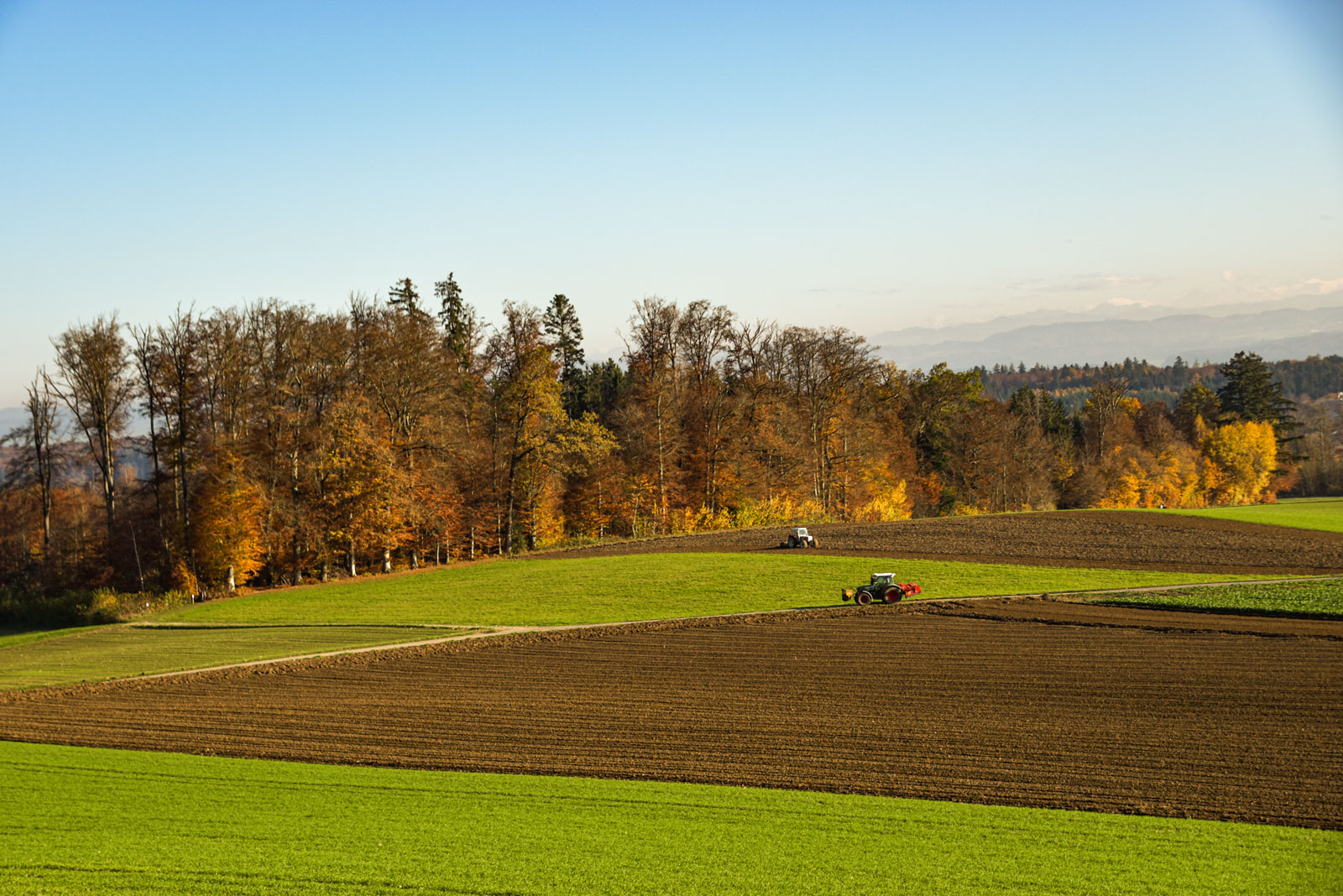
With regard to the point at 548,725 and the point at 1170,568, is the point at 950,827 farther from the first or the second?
the point at 1170,568

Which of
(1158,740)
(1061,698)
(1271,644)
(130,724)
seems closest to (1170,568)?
(1271,644)

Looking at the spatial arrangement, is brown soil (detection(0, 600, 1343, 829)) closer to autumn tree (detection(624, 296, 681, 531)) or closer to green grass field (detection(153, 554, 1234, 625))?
green grass field (detection(153, 554, 1234, 625))

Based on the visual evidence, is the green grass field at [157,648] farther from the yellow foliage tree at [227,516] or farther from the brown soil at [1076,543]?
the brown soil at [1076,543]

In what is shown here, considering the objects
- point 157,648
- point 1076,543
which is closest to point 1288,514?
point 1076,543

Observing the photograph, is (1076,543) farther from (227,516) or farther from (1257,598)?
→ (227,516)

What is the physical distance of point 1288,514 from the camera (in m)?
63.8

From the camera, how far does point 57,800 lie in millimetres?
15523

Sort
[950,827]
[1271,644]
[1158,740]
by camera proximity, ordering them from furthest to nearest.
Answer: [1271,644] → [1158,740] → [950,827]

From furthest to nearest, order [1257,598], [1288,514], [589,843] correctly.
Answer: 1. [1288,514]
2. [1257,598]
3. [589,843]

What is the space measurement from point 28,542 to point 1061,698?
68483 millimetres

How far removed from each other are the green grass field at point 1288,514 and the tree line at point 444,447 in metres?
17.6

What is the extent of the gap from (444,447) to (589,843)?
128ft

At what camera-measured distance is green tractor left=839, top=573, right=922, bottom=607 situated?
1315 inches

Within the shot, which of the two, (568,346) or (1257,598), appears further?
(568,346)
